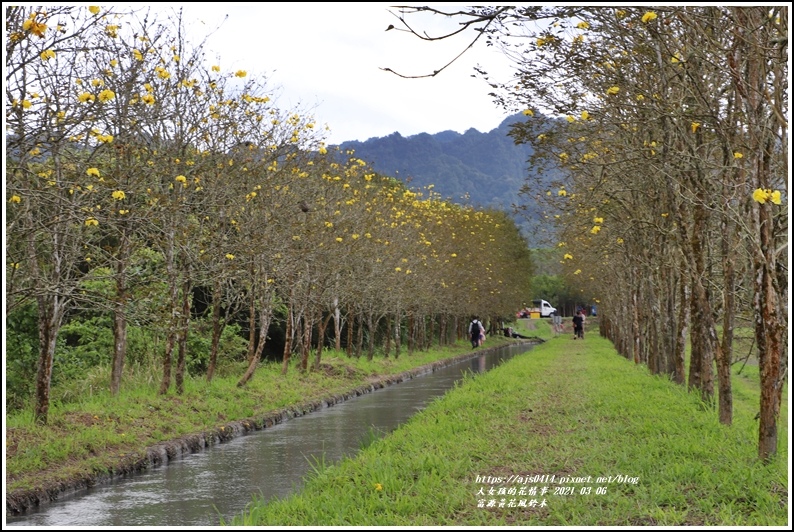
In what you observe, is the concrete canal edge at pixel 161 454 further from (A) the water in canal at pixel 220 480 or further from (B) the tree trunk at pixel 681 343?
(B) the tree trunk at pixel 681 343

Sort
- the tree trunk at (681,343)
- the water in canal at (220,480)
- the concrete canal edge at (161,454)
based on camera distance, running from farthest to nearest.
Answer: the tree trunk at (681,343) → the concrete canal edge at (161,454) → the water in canal at (220,480)

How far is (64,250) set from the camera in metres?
13.2

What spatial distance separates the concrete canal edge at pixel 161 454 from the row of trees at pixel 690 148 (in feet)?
22.3

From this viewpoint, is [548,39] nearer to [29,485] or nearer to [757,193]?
[757,193]

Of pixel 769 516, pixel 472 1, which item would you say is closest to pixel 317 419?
pixel 769 516

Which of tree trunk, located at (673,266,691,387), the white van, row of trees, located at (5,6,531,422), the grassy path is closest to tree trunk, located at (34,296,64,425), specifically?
row of trees, located at (5,6,531,422)

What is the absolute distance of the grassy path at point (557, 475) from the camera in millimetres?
7113

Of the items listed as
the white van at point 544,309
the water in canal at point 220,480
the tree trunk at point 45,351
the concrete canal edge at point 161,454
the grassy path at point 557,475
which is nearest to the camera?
the grassy path at point 557,475

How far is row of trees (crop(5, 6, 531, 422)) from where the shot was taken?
881 centimetres

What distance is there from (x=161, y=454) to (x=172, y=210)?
4.43 metres

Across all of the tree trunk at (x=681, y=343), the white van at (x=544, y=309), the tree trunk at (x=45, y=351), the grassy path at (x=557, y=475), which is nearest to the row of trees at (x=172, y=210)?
the tree trunk at (x=45, y=351)

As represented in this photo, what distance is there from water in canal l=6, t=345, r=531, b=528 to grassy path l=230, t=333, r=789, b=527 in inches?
43.4

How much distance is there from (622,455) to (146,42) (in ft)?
30.1

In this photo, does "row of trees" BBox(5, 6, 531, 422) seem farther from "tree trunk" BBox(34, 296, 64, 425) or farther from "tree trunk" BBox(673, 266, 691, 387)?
"tree trunk" BBox(673, 266, 691, 387)
